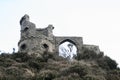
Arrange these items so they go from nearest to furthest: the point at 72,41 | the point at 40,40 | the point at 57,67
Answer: the point at 57,67 → the point at 40,40 → the point at 72,41

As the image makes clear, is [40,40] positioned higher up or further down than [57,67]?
higher up

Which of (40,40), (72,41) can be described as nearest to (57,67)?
(40,40)

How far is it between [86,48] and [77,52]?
55.6 inches

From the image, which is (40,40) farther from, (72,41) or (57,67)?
(57,67)

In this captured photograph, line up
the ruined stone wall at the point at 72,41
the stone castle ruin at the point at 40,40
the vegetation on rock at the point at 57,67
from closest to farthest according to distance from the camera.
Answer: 1. the vegetation on rock at the point at 57,67
2. the stone castle ruin at the point at 40,40
3. the ruined stone wall at the point at 72,41

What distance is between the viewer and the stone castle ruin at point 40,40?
4897 cm

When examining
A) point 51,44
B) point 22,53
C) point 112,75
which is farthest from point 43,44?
point 112,75

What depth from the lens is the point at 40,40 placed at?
1943 inches

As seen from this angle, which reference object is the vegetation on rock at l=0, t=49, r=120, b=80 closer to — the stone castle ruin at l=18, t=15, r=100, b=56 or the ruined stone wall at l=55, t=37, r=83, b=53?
the ruined stone wall at l=55, t=37, r=83, b=53

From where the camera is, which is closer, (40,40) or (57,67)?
(57,67)

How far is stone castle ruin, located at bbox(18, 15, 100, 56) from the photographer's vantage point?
48969 millimetres

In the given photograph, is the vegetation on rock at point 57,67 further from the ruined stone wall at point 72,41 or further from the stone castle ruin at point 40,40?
the stone castle ruin at point 40,40

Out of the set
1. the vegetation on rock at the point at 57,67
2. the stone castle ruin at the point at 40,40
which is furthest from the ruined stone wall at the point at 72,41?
the vegetation on rock at the point at 57,67

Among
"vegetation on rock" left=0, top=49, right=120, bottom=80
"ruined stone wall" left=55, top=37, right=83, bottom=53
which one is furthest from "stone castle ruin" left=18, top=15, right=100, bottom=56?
"vegetation on rock" left=0, top=49, right=120, bottom=80
